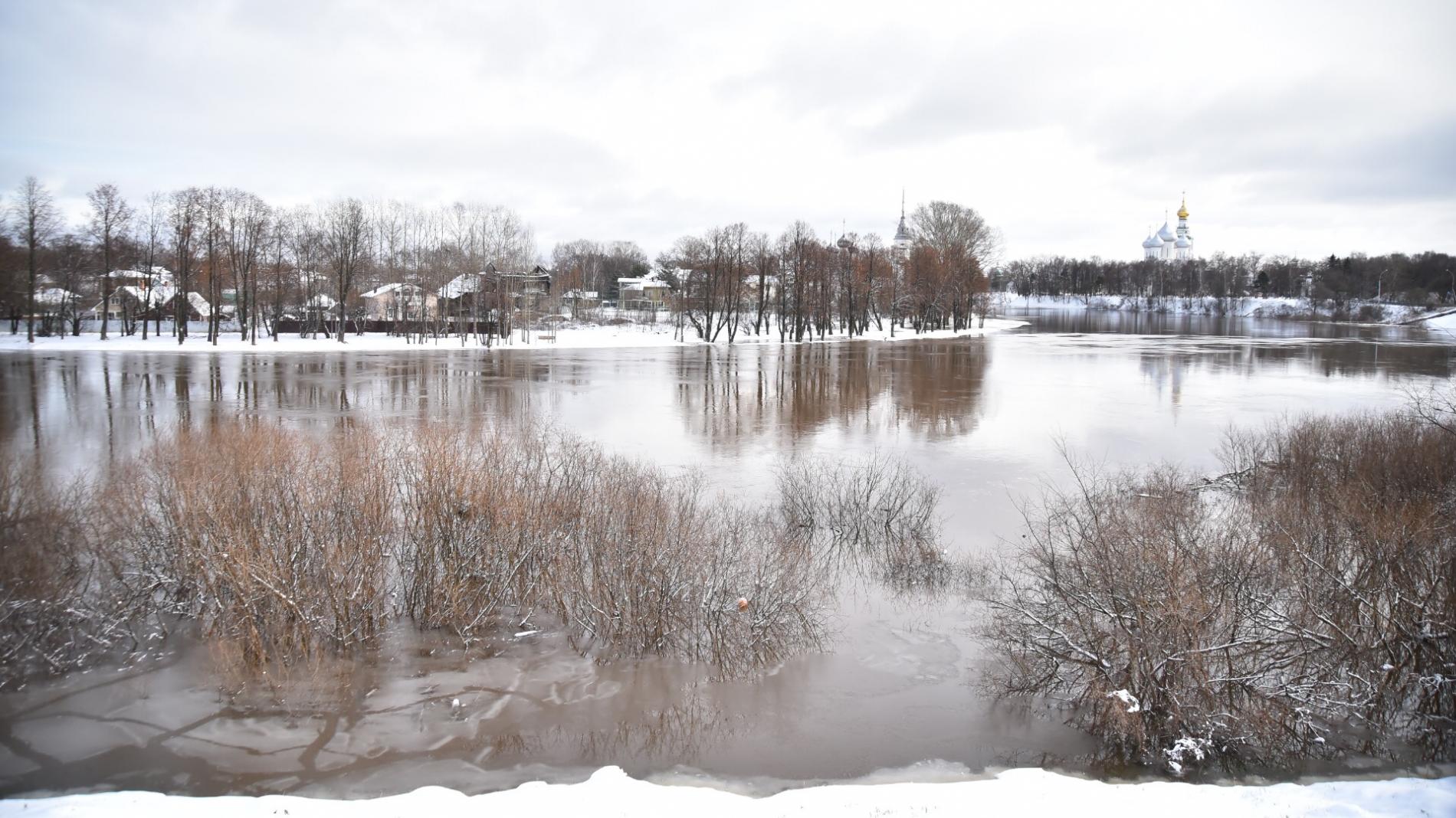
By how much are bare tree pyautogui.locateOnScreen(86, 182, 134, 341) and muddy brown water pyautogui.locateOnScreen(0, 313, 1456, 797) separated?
49.8ft

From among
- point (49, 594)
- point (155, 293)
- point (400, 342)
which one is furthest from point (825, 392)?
point (155, 293)

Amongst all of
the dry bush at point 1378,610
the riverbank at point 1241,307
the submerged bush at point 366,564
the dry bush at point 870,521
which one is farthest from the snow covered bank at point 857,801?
the riverbank at point 1241,307

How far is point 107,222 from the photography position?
55.6 meters

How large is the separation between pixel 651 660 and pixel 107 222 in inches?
2432

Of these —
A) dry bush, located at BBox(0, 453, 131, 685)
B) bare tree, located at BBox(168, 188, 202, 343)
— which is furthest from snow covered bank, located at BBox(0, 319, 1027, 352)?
dry bush, located at BBox(0, 453, 131, 685)

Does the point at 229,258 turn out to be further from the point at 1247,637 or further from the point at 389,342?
the point at 1247,637

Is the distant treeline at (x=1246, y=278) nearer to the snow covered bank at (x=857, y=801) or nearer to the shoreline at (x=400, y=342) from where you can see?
the shoreline at (x=400, y=342)

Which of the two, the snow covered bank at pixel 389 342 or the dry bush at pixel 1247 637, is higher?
the snow covered bank at pixel 389 342

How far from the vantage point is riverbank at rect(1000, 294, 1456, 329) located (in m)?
112

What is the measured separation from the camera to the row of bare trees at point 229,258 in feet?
183

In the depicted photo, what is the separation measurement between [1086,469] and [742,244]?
199ft

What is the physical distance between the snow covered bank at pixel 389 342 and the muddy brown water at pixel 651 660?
8.15 meters

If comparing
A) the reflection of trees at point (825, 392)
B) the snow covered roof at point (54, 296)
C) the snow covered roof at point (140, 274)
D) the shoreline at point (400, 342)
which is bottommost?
the reflection of trees at point (825, 392)

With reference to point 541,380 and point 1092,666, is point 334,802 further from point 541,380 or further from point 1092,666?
point 541,380
